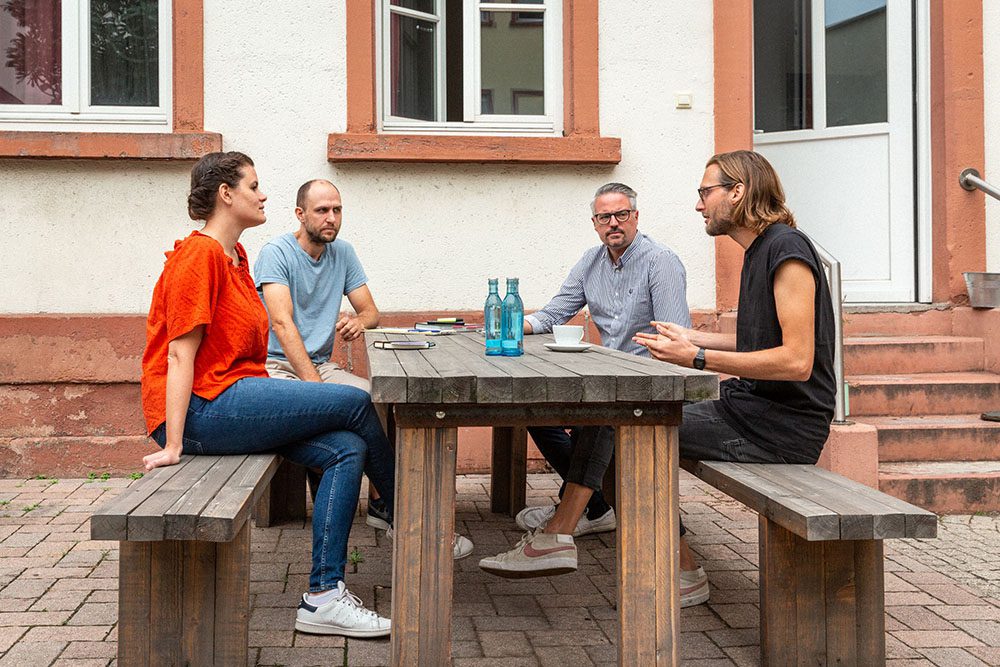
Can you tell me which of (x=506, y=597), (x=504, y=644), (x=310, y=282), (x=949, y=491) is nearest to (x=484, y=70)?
(x=310, y=282)

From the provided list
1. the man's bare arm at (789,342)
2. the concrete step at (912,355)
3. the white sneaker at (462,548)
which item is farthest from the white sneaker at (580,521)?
the concrete step at (912,355)

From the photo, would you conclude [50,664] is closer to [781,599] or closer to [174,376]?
[174,376]

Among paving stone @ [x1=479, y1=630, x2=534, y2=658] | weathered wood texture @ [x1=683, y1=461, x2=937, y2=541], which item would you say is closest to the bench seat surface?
paving stone @ [x1=479, y1=630, x2=534, y2=658]

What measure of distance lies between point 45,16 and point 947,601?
5922mm

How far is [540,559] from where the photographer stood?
12.5 feet

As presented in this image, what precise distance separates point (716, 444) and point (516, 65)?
387 cm

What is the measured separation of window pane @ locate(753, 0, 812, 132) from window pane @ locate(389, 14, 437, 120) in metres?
2.63

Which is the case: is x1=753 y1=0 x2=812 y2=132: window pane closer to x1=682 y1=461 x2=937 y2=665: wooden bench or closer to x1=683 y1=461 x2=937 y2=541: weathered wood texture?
x1=683 y1=461 x2=937 y2=541: weathered wood texture

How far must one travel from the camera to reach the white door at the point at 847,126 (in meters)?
7.19

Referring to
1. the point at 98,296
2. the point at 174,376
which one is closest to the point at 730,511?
the point at 174,376

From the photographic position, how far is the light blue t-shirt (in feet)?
16.6

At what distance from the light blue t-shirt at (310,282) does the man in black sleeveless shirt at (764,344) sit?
2136 mm

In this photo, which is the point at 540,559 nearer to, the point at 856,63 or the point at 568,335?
the point at 568,335

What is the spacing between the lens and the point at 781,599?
3.13 m
